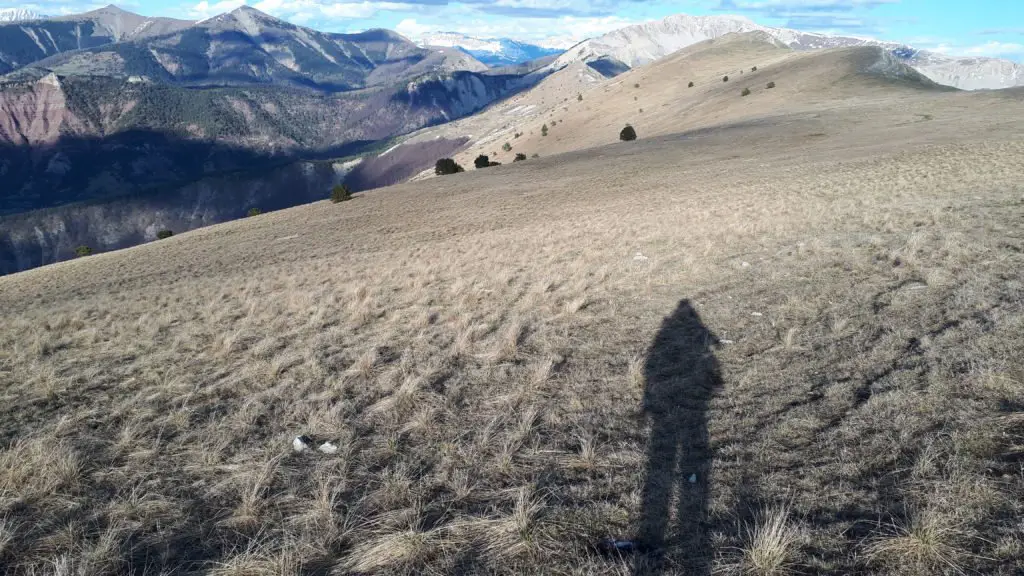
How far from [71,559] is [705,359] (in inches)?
258

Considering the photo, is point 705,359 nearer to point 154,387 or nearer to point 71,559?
point 71,559

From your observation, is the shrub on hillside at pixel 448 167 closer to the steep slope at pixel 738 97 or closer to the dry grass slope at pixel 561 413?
the steep slope at pixel 738 97

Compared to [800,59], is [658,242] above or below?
below

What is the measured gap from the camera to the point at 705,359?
646 cm

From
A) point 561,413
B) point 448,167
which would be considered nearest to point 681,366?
point 561,413

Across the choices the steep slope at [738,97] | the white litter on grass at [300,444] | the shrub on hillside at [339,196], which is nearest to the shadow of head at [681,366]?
the white litter on grass at [300,444]

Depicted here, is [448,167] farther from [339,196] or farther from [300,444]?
→ [300,444]

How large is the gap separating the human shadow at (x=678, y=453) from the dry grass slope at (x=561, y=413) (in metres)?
0.02

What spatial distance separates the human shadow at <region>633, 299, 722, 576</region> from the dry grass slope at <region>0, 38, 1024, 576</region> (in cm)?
2

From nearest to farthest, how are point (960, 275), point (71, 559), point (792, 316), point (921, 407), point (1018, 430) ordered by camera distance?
point (71, 559) → point (1018, 430) → point (921, 407) → point (792, 316) → point (960, 275)

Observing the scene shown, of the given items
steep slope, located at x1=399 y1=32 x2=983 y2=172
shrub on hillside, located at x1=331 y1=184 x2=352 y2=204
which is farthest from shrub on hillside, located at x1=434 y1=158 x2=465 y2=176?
steep slope, located at x1=399 y1=32 x2=983 y2=172

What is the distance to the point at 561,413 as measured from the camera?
542 centimetres

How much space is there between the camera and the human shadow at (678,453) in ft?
10.9

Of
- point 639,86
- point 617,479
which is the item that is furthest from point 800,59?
point 617,479
